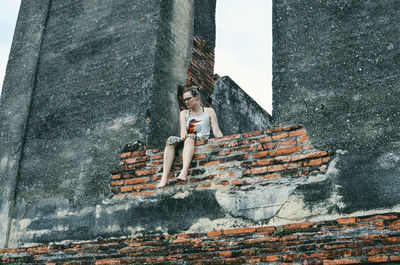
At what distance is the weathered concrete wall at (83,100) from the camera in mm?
5871

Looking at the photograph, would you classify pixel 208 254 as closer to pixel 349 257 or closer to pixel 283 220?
pixel 283 220

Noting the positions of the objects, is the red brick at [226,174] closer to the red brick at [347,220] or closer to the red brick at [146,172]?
the red brick at [146,172]

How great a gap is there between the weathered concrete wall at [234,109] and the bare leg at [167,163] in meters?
2.67

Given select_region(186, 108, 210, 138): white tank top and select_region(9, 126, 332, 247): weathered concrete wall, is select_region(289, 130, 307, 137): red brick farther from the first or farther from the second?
select_region(186, 108, 210, 138): white tank top

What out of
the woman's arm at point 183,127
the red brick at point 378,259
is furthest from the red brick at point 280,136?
the red brick at point 378,259

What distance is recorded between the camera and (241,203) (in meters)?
4.79

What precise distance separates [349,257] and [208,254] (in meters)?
1.18

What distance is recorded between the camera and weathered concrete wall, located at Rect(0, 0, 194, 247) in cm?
587

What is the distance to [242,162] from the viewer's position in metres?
4.95

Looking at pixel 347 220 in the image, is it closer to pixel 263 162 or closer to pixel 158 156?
pixel 263 162

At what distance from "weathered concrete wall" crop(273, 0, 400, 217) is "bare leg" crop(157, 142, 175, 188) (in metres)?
1.12

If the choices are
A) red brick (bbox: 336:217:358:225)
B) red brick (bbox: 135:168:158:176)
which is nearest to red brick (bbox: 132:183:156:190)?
red brick (bbox: 135:168:158:176)

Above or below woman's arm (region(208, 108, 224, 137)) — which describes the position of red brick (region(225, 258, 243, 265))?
below

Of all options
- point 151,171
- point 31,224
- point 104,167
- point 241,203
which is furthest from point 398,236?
point 31,224
